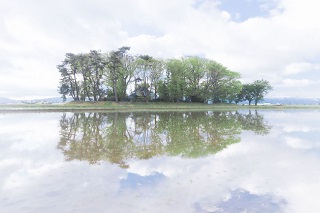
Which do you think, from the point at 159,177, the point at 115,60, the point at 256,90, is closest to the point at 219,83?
the point at 256,90

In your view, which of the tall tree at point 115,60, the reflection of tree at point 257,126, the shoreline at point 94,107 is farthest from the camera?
the tall tree at point 115,60

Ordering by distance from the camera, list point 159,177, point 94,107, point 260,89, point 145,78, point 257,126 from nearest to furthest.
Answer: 1. point 159,177
2. point 257,126
3. point 94,107
4. point 145,78
5. point 260,89

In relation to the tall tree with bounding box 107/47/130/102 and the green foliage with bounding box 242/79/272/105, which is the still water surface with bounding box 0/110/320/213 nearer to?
the tall tree with bounding box 107/47/130/102

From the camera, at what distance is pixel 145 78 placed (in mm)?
61281

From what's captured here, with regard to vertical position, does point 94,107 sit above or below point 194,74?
below

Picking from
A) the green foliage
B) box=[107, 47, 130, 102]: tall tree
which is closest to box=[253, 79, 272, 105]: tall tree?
the green foliage

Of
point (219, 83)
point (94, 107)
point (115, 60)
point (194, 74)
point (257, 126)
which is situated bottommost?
point (257, 126)

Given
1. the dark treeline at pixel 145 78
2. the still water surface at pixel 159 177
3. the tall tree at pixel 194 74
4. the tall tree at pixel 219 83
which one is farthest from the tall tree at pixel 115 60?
the still water surface at pixel 159 177

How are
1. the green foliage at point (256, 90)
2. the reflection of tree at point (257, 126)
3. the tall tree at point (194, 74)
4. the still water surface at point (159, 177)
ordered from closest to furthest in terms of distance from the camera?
the still water surface at point (159, 177) → the reflection of tree at point (257, 126) → the tall tree at point (194, 74) → the green foliage at point (256, 90)

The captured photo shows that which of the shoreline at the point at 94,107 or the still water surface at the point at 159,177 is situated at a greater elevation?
the shoreline at the point at 94,107

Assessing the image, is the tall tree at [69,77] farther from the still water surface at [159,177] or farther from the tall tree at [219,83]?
the still water surface at [159,177]

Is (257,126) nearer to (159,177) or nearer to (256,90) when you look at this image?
(159,177)

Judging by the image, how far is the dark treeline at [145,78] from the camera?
188ft

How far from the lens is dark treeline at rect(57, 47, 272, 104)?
5719 centimetres
